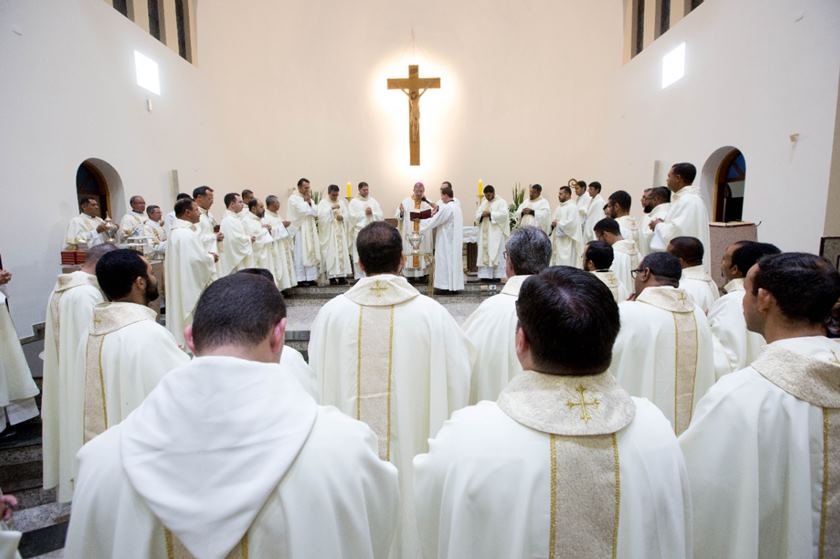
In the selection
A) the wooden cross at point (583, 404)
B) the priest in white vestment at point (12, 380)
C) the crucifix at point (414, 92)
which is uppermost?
the crucifix at point (414, 92)

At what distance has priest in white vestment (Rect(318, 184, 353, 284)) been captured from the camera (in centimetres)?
960

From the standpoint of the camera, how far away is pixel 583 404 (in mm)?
1137

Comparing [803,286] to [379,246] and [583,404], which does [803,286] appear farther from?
[379,246]

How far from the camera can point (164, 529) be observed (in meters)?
1.05

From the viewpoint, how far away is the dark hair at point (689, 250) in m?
3.54

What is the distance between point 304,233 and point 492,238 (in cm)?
367

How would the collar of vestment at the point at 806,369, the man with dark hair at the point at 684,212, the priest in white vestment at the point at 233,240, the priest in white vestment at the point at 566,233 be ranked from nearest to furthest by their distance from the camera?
the collar of vestment at the point at 806,369 < the man with dark hair at the point at 684,212 < the priest in white vestment at the point at 233,240 < the priest in white vestment at the point at 566,233

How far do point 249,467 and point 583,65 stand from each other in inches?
547

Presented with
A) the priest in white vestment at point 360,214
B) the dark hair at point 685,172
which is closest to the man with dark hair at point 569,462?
the dark hair at point 685,172

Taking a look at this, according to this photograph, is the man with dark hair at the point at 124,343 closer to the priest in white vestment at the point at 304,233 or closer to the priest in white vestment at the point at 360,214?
the priest in white vestment at the point at 304,233

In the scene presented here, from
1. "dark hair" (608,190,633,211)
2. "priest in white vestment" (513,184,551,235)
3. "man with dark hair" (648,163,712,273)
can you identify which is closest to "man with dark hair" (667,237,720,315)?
"man with dark hair" (648,163,712,273)

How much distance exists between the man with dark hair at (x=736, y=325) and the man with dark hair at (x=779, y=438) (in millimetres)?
1511

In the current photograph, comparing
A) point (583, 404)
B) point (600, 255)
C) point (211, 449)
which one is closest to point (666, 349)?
point (600, 255)

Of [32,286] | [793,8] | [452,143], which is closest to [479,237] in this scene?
[452,143]
